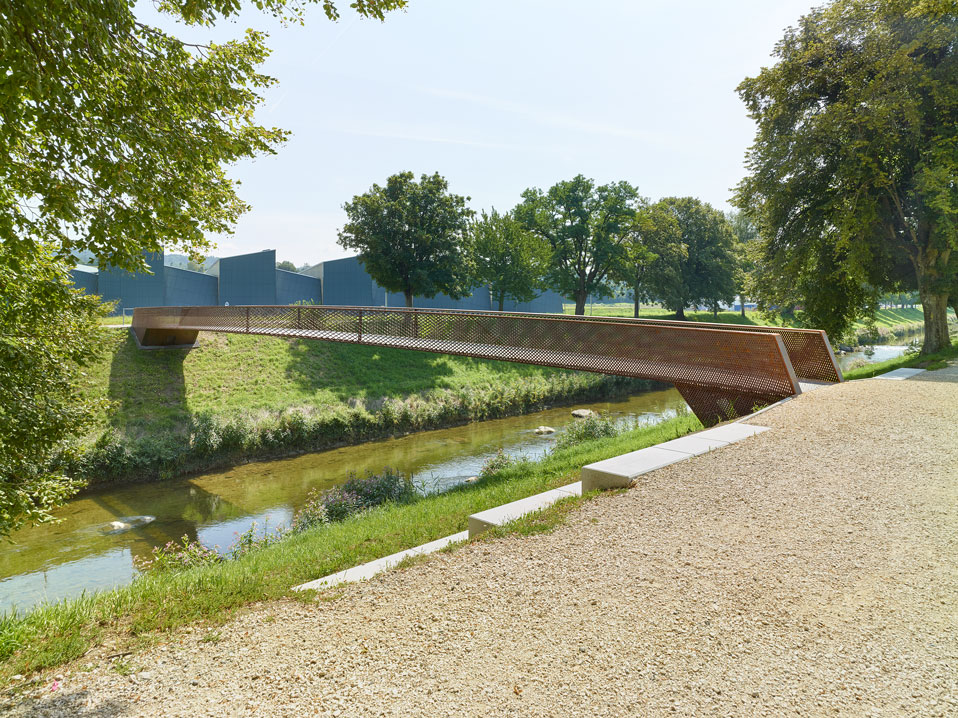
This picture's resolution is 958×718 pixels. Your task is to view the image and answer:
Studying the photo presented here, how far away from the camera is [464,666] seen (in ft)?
9.89

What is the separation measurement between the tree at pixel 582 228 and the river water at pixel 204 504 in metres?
22.7

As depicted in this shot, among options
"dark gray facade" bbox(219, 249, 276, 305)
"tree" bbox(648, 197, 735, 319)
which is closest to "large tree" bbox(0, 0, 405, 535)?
"dark gray facade" bbox(219, 249, 276, 305)

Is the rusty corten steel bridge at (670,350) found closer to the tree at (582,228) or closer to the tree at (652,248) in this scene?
the tree at (582,228)

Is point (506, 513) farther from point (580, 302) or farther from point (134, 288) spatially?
point (580, 302)

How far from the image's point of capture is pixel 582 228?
41562 millimetres

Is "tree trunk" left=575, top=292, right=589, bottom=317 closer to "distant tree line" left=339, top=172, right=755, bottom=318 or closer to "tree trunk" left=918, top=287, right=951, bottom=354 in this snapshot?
"distant tree line" left=339, top=172, right=755, bottom=318

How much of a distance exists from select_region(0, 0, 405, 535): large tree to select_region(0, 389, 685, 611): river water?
290 centimetres

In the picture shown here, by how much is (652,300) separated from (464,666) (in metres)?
49.2

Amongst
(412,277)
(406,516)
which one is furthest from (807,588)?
(412,277)

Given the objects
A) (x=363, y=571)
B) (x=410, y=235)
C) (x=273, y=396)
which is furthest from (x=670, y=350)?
(x=410, y=235)

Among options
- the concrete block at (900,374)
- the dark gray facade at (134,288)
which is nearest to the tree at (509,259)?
the dark gray facade at (134,288)

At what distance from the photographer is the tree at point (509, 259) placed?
38812 millimetres

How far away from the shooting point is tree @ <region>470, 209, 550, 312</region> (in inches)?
1528

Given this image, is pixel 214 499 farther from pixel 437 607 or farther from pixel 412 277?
pixel 412 277
